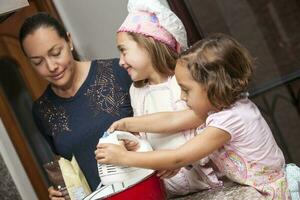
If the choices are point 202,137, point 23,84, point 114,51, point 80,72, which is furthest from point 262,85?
point 23,84

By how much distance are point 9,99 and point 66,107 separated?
92 cm

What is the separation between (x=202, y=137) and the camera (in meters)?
0.90

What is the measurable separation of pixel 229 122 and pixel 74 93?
53 centimetres

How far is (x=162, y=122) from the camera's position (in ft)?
3.34

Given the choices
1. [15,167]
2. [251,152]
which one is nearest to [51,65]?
[251,152]

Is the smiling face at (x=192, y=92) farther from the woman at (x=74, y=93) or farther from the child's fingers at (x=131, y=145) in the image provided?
the woman at (x=74, y=93)

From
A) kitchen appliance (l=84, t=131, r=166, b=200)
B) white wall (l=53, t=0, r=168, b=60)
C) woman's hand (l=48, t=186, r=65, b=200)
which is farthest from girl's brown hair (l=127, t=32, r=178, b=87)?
white wall (l=53, t=0, r=168, b=60)

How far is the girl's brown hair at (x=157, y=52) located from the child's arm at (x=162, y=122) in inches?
4.8

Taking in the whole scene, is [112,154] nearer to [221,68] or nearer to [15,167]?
[221,68]

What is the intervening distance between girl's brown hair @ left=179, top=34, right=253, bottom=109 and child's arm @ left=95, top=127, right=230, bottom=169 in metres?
0.08

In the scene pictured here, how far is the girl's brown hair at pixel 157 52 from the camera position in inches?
42.3

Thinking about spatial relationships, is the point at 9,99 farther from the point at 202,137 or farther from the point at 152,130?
the point at 202,137

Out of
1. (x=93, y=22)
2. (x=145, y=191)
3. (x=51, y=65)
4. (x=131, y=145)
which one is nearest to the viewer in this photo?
(x=145, y=191)

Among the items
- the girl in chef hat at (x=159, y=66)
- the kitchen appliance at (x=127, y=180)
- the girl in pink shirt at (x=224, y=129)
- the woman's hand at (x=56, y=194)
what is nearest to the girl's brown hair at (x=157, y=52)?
the girl in chef hat at (x=159, y=66)
